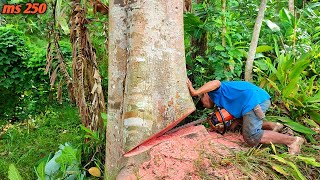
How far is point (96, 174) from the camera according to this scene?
4184mm

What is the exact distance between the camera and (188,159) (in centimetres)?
345

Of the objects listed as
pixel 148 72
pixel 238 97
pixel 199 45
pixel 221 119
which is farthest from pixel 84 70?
pixel 238 97

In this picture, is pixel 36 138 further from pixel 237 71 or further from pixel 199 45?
pixel 237 71

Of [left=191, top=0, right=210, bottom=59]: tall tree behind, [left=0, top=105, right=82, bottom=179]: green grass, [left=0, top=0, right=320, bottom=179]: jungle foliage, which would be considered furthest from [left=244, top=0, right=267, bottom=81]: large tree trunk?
[left=0, top=105, right=82, bottom=179]: green grass

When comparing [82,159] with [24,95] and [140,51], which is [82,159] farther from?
[24,95]

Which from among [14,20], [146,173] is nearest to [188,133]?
[146,173]

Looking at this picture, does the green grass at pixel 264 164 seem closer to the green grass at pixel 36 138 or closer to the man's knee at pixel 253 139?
the man's knee at pixel 253 139

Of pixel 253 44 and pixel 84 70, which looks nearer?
pixel 84 70

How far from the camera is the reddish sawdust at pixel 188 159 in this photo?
3377mm

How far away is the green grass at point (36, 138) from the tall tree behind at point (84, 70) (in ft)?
2.15

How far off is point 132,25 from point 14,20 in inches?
361

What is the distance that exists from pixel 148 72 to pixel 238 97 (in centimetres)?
110

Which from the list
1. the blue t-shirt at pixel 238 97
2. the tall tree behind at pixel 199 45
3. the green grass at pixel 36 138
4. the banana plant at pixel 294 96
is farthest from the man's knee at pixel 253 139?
the green grass at pixel 36 138

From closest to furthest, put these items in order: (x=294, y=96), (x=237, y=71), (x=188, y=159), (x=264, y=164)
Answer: (x=188, y=159) → (x=264, y=164) → (x=294, y=96) → (x=237, y=71)
